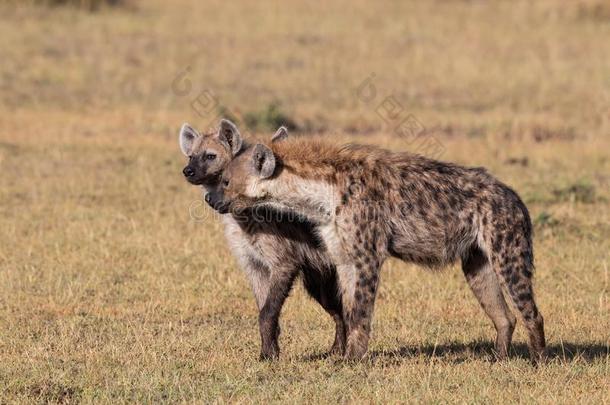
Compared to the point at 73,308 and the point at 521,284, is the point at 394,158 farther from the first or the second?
the point at 73,308

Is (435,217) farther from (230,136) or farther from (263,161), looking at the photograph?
(230,136)

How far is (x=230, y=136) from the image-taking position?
6977 mm

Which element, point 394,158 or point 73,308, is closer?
point 394,158

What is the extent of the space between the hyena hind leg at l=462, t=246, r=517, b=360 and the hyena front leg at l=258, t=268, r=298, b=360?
1013 millimetres

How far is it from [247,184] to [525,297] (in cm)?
161

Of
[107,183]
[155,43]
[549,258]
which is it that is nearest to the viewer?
[549,258]

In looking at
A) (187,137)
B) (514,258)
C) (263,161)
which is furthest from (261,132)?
(514,258)

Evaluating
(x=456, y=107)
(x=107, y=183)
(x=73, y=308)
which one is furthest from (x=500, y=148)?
(x=73, y=308)

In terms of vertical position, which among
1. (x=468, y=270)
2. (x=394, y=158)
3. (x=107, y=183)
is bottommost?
(x=107, y=183)

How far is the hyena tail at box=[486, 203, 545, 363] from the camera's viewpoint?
21.7 feet

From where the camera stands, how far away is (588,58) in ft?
64.2

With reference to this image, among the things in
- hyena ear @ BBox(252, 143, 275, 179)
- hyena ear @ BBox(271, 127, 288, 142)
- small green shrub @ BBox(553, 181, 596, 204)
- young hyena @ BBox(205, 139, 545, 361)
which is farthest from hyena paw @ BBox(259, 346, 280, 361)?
small green shrub @ BBox(553, 181, 596, 204)

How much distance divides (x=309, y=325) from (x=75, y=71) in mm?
10340

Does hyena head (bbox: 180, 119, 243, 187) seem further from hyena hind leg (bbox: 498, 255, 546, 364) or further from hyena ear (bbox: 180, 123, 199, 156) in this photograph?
hyena hind leg (bbox: 498, 255, 546, 364)
